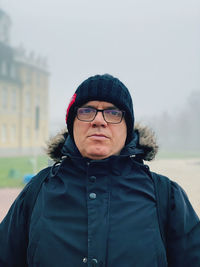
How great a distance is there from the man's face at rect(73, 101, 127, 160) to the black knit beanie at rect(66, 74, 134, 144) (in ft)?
0.11

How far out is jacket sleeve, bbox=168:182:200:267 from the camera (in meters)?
1.64

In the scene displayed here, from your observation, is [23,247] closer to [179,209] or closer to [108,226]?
[108,226]

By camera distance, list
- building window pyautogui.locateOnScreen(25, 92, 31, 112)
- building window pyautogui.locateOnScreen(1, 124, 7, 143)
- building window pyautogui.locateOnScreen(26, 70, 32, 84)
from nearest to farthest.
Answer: building window pyautogui.locateOnScreen(1, 124, 7, 143) → building window pyautogui.locateOnScreen(25, 92, 31, 112) → building window pyautogui.locateOnScreen(26, 70, 32, 84)

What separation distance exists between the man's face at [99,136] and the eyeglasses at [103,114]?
0.06 feet

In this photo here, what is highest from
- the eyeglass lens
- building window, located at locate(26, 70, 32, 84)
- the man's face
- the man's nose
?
building window, located at locate(26, 70, 32, 84)

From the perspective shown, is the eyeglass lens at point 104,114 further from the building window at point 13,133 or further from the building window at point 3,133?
the building window at point 13,133

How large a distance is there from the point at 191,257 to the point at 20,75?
145 feet

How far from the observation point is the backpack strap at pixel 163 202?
1668mm

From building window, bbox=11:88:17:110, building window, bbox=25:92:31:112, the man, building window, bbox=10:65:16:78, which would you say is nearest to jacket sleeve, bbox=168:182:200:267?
the man

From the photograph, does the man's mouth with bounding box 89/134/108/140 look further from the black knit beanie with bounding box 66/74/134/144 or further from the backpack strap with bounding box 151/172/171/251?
the backpack strap with bounding box 151/172/171/251

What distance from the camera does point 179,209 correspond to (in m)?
1.68

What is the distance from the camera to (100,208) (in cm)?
162

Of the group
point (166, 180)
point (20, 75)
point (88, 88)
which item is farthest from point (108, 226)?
point (20, 75)

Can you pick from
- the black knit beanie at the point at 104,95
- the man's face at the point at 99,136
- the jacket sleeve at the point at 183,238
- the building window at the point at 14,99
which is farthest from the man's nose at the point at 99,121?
the building window at the point at 14,99
